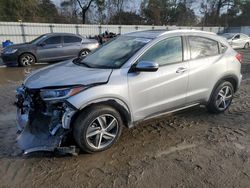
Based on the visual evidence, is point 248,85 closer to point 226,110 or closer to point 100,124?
point 226,110

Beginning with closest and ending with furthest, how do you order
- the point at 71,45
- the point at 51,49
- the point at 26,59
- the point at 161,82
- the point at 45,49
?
the point at 161,82 → the point at 26,59 → the point at 45,49 → the point at 51,49 → the point at 71,45

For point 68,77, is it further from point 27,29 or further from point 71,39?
point 27,29

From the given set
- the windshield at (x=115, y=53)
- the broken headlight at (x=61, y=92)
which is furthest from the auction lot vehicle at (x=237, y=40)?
the broken headlight at (x=61, y=92)

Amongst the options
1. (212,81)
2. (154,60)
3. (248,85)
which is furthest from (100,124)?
(248,85)

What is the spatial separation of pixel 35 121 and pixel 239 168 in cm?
287

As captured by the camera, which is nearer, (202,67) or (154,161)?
(154,161)

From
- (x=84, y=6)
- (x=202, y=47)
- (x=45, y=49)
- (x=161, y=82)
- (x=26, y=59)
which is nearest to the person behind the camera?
(x=161, y=82)

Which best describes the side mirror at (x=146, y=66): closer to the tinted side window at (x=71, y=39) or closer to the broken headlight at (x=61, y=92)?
the broken headlight at (x=61, y=92)

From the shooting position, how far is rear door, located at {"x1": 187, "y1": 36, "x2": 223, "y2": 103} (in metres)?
4.27

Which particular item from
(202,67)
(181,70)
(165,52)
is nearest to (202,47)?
(202,67)

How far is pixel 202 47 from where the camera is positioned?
448 cm

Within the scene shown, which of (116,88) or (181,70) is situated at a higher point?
(181,70)

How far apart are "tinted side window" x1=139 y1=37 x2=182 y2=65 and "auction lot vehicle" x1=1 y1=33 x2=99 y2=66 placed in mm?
8794

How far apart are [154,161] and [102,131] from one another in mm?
835
